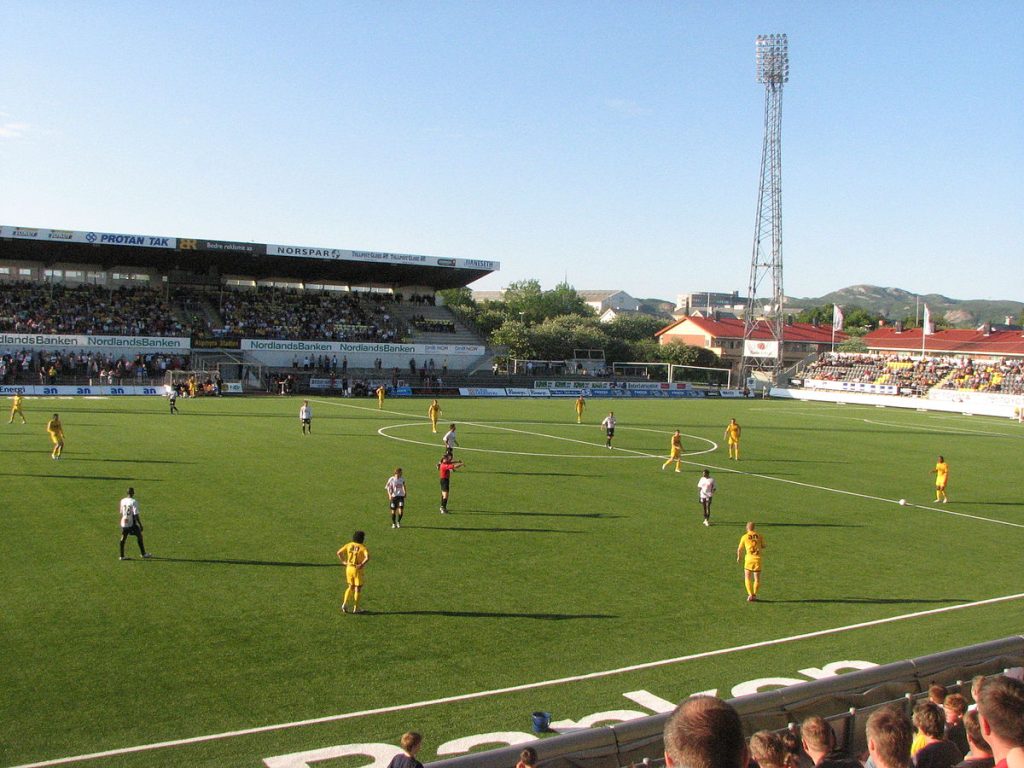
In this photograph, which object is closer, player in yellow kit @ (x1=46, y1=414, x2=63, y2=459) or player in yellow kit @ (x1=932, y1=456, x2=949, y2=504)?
player in yellow kit @ (x1=932, y1=456, x2=949, y2=504)

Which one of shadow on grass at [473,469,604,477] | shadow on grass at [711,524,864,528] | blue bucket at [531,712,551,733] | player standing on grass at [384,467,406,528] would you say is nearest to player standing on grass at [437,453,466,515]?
player standing on grass at [384,467,406,528]

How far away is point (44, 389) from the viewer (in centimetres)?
5481

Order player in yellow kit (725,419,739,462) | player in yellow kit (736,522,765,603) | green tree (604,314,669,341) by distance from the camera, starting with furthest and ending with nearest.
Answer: green tree (604,314,669,341) < player in yellow kit (725,419,739,462) < player in yellow kit (736,522,765,603)

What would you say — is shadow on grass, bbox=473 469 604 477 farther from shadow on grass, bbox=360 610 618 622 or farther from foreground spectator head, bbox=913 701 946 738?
foreground spectator head, bbox=913 701 946 738

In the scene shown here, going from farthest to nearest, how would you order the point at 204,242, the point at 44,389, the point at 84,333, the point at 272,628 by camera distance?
Result: the point at 204,242 < the point at 84,333 < the point at 44,389 < the point at 272,628

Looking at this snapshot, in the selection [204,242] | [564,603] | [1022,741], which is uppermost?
[204,242]

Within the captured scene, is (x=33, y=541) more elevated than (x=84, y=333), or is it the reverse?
(x=84, y=333)

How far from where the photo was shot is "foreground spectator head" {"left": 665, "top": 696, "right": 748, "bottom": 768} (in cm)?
324

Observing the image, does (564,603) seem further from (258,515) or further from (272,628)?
(258,515)

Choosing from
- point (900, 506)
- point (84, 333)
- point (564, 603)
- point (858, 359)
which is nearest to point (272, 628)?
point (564, 603)

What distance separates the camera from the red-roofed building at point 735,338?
371 feet

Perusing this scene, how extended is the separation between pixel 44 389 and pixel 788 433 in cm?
4542

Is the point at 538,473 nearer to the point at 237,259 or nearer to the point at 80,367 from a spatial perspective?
the point at 80,367

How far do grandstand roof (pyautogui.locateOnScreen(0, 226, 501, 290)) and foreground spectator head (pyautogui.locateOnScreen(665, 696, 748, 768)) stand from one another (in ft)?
219
